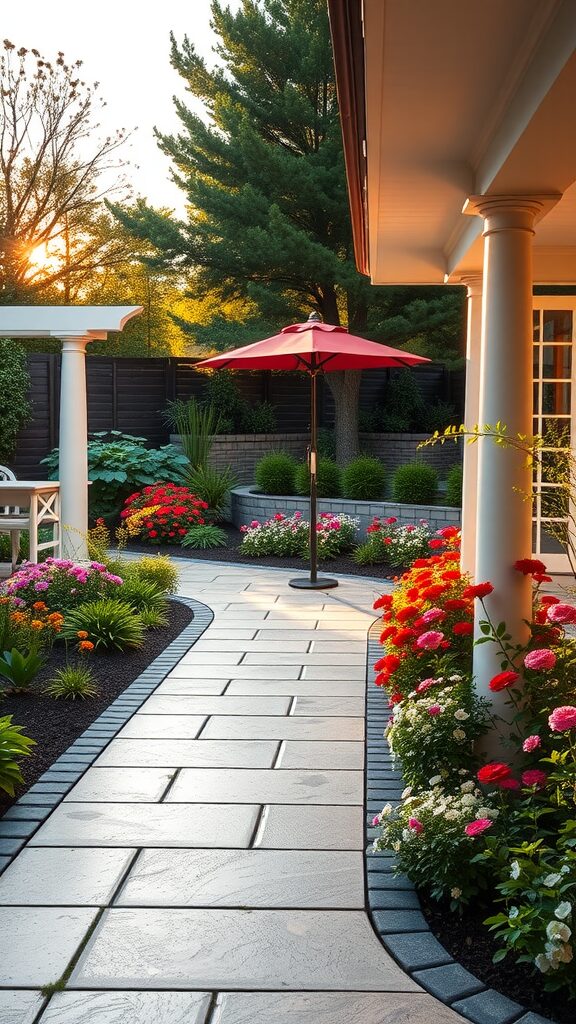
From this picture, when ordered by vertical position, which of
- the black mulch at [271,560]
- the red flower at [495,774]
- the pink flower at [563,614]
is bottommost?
the black mulch at [271,560]

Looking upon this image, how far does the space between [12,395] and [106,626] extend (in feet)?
24.3

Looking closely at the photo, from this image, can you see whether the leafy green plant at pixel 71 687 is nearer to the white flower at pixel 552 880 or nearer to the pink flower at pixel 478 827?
the pink flower at pixel 478 827

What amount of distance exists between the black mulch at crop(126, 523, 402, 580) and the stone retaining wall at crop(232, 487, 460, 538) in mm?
402

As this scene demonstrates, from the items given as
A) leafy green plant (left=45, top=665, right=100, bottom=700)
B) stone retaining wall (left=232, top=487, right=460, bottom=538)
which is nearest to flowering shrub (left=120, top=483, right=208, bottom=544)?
stone retaining wall (left=232, top=487, right=460, bottom=538)

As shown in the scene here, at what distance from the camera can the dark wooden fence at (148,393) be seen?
13.2 m

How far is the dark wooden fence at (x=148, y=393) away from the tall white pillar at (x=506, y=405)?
10.3 meters

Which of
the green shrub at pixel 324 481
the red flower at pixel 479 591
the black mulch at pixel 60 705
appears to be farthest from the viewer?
the green shrub at pixel 324 481

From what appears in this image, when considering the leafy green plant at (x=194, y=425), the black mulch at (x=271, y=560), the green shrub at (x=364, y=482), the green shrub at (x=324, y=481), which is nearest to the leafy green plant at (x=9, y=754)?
the black mulch at (x=271, y=560)

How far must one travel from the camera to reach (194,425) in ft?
43.7

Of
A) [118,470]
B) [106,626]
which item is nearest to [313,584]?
[106,626]

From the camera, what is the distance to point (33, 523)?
7.91 metres

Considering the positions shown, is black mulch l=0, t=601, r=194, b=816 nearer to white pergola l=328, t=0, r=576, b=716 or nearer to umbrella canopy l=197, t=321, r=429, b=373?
white pergola l=328, t=0, r=576, b=716

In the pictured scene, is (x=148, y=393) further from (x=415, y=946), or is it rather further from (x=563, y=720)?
(x=415, y=946)

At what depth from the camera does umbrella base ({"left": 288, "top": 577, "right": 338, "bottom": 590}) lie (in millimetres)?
8398
